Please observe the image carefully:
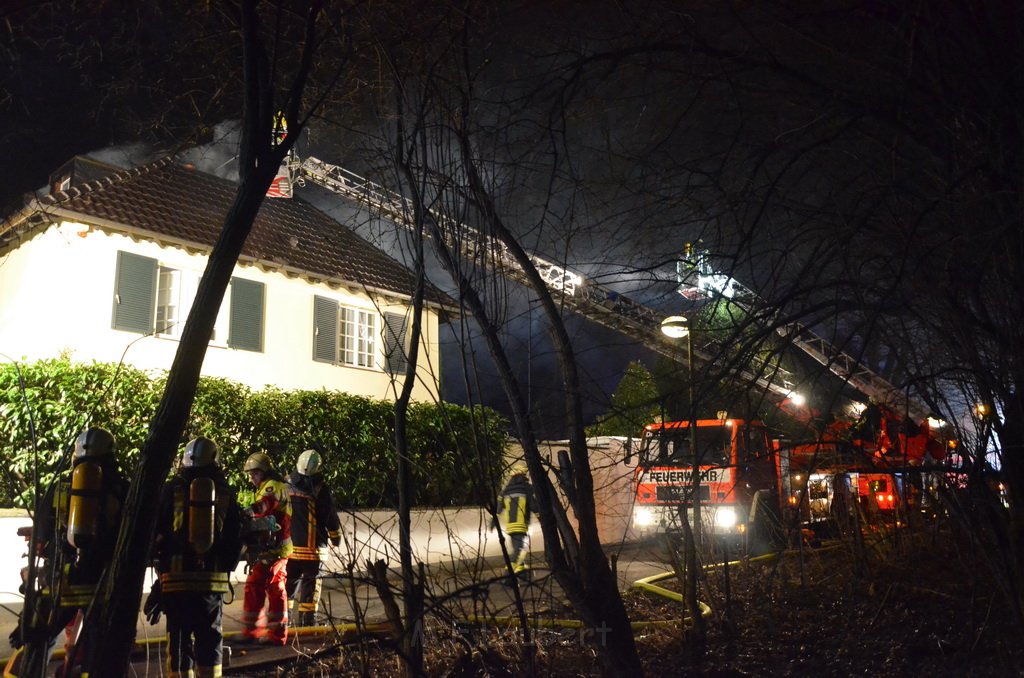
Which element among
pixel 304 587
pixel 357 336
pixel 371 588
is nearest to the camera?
pixel 371 588

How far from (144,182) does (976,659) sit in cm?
1509

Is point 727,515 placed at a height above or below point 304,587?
above

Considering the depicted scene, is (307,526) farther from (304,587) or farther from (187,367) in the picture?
(187,367)

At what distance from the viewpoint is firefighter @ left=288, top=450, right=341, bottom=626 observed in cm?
796

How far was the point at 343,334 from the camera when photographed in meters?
18.1

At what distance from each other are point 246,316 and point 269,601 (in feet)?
30.3

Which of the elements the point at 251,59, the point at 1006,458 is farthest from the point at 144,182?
the point at 1006,458

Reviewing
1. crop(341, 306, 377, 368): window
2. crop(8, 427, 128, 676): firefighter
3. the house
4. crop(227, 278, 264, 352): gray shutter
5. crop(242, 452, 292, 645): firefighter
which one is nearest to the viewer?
crop(8, 427, 128, 676): firefighter

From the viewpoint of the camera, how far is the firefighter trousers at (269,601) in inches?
289

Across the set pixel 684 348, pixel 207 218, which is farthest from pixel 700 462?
pixel 207 218

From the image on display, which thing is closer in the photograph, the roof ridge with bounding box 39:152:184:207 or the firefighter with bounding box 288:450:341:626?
the firefighter with bounding box 288:450:341:626

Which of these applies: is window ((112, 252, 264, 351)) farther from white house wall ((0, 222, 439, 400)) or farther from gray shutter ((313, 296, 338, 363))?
gray shutter ((313, 296, 338, 363))

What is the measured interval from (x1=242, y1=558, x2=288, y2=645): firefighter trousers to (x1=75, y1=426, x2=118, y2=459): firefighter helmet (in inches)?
82.7

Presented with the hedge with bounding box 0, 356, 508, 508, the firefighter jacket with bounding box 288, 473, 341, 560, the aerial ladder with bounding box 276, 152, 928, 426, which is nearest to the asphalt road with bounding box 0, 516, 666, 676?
the firefighter jacket with bounding box 288, 473, 341, 560
